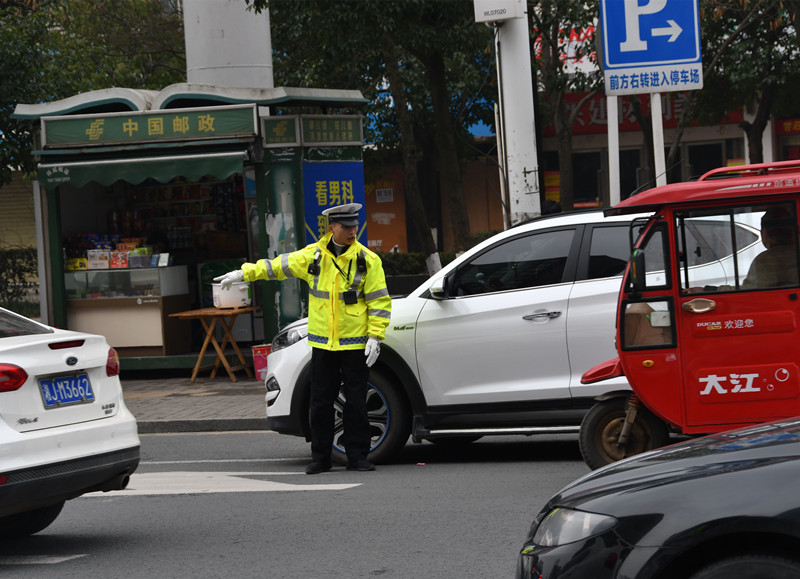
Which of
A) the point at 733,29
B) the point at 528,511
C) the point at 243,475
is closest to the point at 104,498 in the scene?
the point at 243,475

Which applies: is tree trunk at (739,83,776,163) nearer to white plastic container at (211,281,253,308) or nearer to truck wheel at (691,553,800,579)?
white plastic container at (211,281,253,308)

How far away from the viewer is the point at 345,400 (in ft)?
26.6

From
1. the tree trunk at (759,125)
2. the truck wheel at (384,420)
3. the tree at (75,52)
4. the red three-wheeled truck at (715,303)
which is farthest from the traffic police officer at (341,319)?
the tree trunk at (759,125)

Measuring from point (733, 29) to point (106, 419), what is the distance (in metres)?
21.2

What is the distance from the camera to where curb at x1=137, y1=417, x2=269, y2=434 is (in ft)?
35.9

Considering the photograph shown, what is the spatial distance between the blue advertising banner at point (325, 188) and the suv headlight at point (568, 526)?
10.3 m

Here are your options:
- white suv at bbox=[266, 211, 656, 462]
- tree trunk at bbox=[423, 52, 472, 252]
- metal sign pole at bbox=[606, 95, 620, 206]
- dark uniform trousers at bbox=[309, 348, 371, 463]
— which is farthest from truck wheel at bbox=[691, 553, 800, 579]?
tree trunk at bbox=[423, 52, 472, 252]

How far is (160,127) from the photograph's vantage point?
530 inches

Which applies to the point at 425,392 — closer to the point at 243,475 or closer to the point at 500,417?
the point at 500,417

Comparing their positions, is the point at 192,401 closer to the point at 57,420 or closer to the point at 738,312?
the point at 57,420

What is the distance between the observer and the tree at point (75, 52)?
52.0 feet

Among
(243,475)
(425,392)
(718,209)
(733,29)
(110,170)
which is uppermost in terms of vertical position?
(733,29)

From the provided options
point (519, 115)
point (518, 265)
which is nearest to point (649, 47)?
point (519, 115)

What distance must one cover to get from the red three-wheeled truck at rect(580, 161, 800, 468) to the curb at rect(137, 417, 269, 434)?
506 centimetres
